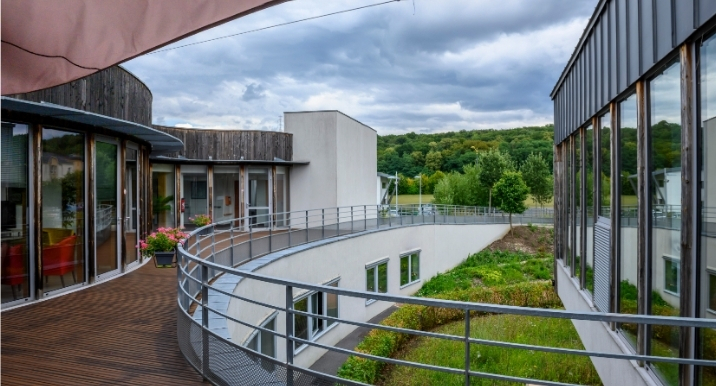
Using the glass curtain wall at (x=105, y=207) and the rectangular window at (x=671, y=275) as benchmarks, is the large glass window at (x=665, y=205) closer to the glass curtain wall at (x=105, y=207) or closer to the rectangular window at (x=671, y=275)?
the rectangular window at (x=671, y=275)

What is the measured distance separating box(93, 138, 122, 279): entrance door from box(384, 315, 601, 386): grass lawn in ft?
19.4

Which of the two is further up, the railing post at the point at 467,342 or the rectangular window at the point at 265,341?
the railing post at the point at 467,342

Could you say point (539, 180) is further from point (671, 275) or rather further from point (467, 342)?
point (467, 342)

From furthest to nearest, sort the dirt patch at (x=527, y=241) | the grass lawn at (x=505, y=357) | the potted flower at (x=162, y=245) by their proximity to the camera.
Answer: the dirt patch at (x=527, y=241)
the grass lawn at (x=505, y=357)
the potted flower at (x=162, y=245)

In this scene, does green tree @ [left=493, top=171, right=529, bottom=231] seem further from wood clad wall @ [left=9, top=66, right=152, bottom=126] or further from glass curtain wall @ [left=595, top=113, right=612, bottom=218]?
glass curtain wall @ [left=595, top=113, right=612, bottom=218]

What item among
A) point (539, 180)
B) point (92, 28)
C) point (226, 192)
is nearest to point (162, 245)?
point (92, 28)

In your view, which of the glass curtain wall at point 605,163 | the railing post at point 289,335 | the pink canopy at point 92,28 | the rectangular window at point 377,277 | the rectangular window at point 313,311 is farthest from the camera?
the rectangular window at point 377,277

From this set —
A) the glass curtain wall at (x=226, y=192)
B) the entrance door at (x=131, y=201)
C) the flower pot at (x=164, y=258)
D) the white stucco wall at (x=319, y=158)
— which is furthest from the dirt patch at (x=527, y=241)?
the flower pot at (x=164, y=258)

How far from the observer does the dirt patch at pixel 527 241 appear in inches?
1309

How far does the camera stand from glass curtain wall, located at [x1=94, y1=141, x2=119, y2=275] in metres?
9.84

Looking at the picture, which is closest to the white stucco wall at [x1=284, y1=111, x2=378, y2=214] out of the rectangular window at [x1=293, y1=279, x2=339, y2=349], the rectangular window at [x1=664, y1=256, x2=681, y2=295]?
the rectangular window at [x1=293, y1=279, x2=339, y2=349]

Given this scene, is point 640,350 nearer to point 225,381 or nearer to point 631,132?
point 631,132

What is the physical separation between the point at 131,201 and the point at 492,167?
41396 millimetres

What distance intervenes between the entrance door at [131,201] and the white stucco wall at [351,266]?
3.10m
